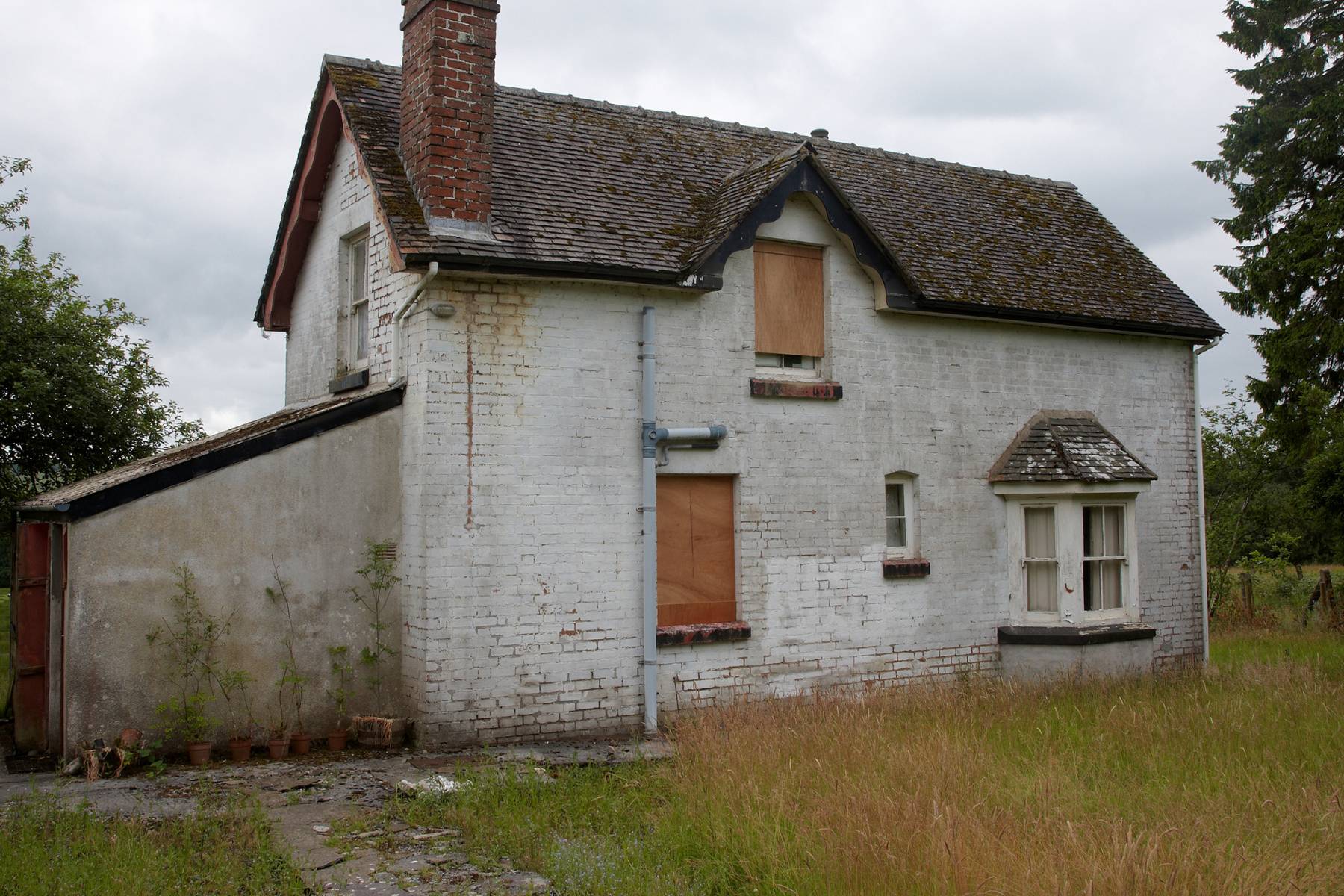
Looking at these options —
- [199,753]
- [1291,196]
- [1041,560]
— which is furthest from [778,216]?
[1291,196]

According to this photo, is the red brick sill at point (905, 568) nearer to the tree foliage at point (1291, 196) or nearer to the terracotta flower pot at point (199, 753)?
the terracotta flower pot at point (199, 753)

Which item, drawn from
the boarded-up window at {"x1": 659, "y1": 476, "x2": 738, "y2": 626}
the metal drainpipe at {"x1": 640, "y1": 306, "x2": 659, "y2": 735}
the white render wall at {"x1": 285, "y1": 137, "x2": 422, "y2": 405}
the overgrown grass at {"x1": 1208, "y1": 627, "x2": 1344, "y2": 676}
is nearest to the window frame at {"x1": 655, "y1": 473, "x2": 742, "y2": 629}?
the boarded-up window at {"x1": 659, "y1": 476, "x2": 738, "y2": 626}

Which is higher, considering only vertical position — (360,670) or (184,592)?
(184,592)

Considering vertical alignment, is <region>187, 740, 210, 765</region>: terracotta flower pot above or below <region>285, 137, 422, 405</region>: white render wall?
below

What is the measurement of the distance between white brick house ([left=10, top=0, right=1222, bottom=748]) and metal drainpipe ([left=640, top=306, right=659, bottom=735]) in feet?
0.18

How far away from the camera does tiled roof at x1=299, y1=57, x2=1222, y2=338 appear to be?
37.0ft

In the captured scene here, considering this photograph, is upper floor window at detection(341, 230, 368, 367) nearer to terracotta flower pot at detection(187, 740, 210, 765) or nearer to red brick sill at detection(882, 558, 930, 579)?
terracotta flower pot at detection(187, 740, 210, 765)

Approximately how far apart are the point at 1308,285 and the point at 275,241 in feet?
58.3

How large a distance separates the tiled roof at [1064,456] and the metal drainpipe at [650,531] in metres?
4.87

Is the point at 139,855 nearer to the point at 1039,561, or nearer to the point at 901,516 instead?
the point at 901,516

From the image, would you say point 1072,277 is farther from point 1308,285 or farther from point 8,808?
point 8,808

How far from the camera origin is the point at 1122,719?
1011 cm

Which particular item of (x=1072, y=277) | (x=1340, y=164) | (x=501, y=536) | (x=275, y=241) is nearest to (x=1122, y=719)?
(x=501, y=536)

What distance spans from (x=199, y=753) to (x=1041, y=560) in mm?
9685
